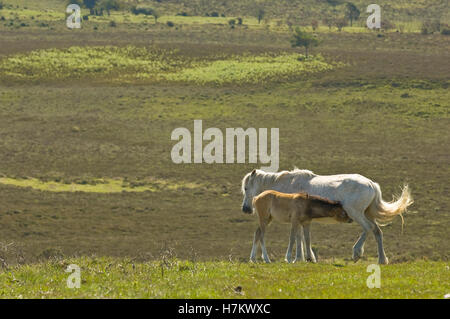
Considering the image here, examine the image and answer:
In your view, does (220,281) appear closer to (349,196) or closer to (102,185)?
(349,196)

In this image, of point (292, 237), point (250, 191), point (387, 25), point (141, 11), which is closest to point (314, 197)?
point (292, 237)

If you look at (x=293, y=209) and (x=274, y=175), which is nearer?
(x=293, y=209)

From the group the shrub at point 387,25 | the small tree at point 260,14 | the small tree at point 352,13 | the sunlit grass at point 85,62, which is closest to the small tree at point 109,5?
the small tree at point 260,14

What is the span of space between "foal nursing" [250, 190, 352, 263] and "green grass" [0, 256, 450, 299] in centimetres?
139

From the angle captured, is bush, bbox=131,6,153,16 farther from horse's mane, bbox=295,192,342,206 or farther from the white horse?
horse's mane, bbox=295,192,342,206

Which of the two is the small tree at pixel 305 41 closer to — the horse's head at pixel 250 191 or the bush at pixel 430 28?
the bush at pixel 430 28

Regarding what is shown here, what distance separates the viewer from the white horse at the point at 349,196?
17.4 metres

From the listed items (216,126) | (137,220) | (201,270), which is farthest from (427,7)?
(201,270)

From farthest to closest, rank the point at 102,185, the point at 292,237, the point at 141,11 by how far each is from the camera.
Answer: the point at 141,11
the point at 102,185
the point at 292,237

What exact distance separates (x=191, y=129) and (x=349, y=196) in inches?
1790

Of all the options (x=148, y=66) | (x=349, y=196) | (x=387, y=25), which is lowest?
(x=148, y=66)

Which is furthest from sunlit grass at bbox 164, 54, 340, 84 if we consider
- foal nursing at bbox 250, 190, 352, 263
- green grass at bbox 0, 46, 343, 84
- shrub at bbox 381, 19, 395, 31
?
foal nursing at bbox 250, 190, 352, 263

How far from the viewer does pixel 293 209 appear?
55.6ft

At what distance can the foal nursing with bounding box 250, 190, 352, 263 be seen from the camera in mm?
16891
